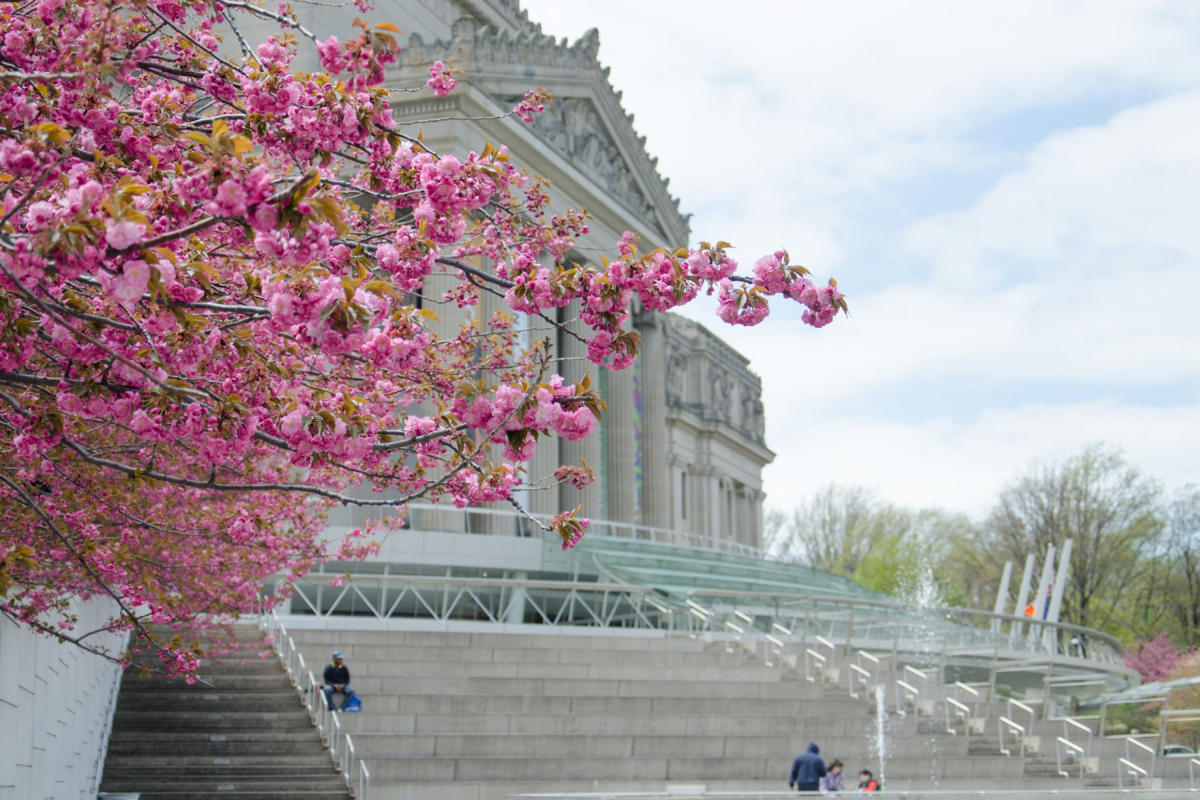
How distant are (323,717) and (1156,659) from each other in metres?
46.8

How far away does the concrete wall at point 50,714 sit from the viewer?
8.73m

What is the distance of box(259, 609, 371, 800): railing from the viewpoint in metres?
15.9

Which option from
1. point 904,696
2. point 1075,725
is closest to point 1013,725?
point 1075,725

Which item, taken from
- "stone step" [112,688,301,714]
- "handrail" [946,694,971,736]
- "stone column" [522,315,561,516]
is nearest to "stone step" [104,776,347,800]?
"stone step" [112,688,301,714]

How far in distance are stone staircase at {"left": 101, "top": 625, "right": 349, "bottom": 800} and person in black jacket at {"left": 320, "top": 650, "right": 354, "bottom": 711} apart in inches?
18.5

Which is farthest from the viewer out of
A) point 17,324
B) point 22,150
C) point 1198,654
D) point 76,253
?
point 1198,654

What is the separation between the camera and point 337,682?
59.5 feet

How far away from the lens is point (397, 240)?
282 inches

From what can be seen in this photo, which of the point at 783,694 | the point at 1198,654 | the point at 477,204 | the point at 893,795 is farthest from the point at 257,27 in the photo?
the point at 1198,654

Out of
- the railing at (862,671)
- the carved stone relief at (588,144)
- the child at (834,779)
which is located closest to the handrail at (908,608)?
the railing at (862,671)

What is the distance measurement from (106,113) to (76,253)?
1739 millimetres

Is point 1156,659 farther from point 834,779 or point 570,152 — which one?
point 834,779

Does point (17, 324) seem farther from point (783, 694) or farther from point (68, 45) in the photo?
point (783, 694)

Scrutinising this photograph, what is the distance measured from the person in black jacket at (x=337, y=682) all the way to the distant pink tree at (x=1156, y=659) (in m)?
44.3
